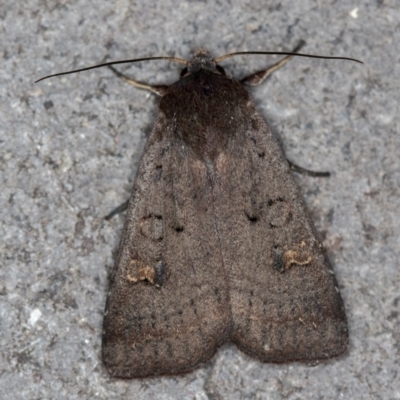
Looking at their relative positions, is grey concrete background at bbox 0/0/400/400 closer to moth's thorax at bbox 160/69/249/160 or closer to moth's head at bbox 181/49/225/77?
moth's head at bbox 181/49/225/77

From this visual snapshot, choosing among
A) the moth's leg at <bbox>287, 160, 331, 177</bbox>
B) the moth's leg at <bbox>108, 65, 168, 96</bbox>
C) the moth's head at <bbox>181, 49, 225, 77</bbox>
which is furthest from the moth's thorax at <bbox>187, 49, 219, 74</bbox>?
the moth's leg at <bbox>287, 160, 331, 177</bbox>

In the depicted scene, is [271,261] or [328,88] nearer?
[271,261]

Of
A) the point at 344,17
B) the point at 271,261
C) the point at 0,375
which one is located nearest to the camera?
the point at 271,261

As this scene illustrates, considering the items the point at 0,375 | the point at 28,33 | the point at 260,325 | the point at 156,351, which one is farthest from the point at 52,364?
the point at 28,33

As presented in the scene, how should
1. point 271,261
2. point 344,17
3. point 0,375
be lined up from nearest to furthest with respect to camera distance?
1. point 271,261
2. point 0,375
3. point 344,17

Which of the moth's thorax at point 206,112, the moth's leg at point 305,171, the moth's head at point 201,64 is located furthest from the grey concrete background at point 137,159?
the moth's thorax at point 206,112

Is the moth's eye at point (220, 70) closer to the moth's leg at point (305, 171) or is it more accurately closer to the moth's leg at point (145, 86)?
the moth's leg at point (145, 86)

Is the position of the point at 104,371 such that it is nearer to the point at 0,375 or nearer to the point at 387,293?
the point at 0,375
